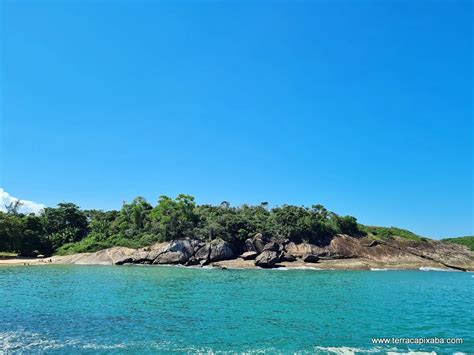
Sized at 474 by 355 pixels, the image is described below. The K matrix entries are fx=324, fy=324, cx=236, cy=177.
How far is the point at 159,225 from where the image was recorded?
8006cm

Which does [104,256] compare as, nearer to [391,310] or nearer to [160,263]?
[160,263]

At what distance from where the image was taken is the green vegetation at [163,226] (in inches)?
3024

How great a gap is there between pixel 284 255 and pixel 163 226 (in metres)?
29.4

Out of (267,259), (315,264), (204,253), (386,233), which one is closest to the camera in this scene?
(267,259)

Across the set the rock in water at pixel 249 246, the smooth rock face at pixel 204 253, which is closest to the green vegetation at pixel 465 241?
the rock in water at pixel 249 246

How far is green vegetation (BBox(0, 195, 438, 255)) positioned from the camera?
76.8m

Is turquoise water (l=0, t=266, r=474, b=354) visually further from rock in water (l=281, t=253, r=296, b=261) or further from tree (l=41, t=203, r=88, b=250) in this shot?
tree (l=41, t=203, r=88, b=250)

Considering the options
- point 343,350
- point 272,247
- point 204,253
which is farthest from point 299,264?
point 343,350

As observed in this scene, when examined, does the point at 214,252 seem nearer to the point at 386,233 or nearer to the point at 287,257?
the point at 287,257

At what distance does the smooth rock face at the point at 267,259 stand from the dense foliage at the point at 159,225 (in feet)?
37.4

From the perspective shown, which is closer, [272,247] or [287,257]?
[272,247]

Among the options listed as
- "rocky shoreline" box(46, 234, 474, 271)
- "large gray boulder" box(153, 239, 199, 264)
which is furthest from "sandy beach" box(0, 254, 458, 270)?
"large gray boulder" box(153, 239, 199, 264)

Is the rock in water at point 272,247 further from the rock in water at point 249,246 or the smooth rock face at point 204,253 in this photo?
the smooth rock face at point 204,253

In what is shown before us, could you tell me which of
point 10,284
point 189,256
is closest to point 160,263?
point 189,256
